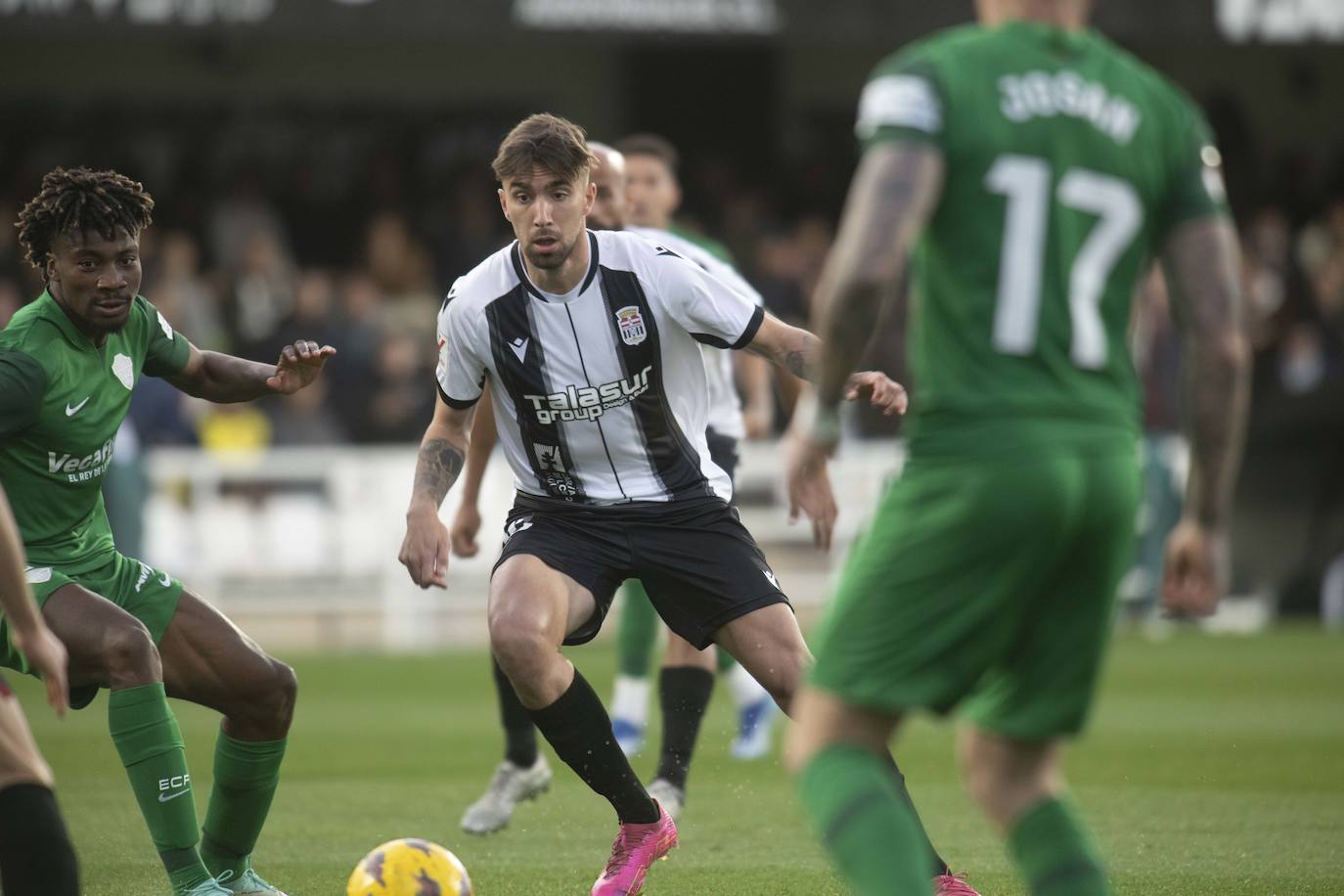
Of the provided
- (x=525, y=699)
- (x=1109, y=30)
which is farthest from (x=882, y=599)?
(x=1109, y=30)

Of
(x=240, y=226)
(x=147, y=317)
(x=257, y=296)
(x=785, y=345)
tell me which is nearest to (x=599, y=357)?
(x=785, y=345)

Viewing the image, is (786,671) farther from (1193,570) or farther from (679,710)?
(1193,570)

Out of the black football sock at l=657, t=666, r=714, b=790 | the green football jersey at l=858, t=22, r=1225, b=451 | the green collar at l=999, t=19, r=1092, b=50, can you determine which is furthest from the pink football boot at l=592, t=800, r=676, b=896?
the green collar at l=999, t=19, r=1092, b=50

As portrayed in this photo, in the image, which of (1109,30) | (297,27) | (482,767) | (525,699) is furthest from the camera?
(1109,30)

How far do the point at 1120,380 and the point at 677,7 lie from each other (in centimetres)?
1416

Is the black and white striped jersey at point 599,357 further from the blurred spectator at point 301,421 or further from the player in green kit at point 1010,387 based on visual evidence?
the blurred spectator at point 301,421

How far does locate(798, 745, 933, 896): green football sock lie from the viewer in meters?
3.72

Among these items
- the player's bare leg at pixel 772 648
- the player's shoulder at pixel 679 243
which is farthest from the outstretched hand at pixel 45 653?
the player's shoulder at pixel 679 243

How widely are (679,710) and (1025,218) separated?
414 centimetres

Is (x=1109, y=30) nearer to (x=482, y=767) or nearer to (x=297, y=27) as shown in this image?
(x=297, y=27)

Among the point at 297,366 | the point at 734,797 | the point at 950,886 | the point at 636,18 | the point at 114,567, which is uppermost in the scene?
the point at 636,18

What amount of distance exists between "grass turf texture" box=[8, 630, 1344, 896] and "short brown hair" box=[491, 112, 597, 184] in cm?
227

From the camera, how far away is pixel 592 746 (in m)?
5.72

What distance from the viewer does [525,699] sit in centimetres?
572
